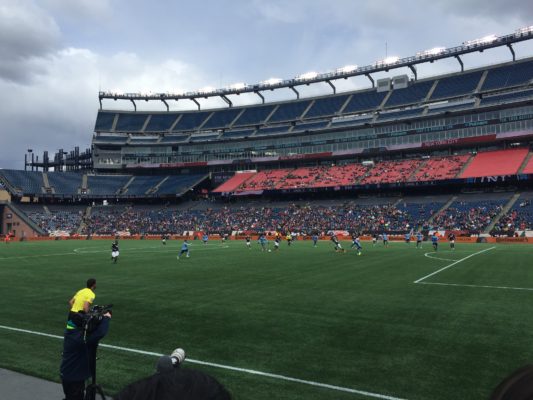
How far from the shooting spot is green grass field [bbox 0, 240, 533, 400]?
7.80 meters

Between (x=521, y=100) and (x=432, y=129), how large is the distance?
45.4ft

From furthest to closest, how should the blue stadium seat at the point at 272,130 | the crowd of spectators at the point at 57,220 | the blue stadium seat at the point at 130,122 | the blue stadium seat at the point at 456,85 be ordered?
the blue stadium seat at the point at 130,122
the blue stadium seat at the point at 272,130
the crowd of spectators at the point at 57,220
the blue stadium seat at the point at 456,85

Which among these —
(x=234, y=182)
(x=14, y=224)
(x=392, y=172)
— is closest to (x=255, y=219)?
(x=234, y=182)

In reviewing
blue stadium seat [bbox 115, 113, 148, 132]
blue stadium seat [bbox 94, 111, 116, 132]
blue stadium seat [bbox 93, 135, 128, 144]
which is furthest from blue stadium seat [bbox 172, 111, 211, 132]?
blue stadium seat [bbox 94, 111, 116, 132]

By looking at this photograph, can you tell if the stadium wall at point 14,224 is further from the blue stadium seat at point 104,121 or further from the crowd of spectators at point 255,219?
the blue stadium seat at point 104,121

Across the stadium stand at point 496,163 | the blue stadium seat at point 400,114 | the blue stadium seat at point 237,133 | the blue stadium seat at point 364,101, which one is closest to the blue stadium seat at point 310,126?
the blue stadium seat at point 364,101

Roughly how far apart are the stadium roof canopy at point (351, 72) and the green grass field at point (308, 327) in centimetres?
6294

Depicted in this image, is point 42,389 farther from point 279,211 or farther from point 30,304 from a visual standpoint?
point 279,211

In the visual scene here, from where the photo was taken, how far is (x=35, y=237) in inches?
2771

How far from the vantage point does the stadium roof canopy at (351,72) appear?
71.6 metres

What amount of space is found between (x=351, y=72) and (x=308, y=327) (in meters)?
83.5

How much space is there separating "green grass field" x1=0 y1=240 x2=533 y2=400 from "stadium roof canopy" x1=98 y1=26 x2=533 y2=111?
62.9 meters

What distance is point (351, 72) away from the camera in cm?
8744

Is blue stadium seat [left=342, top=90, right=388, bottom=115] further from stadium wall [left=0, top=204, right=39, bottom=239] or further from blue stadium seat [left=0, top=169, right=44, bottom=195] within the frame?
blue stadium seat [left=0, top=169, right=44, bottom=195]
